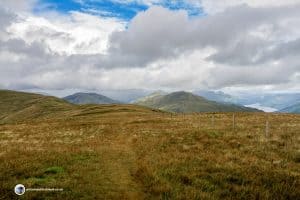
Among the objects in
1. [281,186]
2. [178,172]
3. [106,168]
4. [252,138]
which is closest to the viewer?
[281,186]

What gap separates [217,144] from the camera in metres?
24.3

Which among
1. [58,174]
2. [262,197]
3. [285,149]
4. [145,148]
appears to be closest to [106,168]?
[58,174]

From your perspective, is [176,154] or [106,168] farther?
[176,154]

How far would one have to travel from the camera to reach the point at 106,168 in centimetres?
1708

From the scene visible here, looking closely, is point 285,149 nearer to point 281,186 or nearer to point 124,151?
point 281,186

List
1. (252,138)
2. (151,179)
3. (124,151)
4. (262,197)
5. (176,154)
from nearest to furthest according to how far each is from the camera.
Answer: (262,197) < (151,179) < (176,154) < (124,151) < (252,138)

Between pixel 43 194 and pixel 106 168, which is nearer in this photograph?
pixel 43 194

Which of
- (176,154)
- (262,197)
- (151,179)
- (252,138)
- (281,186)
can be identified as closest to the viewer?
(262,197)

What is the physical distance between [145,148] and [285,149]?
32.4 feet

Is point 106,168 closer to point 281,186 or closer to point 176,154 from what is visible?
point 176,154

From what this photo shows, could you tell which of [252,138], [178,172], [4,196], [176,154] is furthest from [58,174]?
[252,138]

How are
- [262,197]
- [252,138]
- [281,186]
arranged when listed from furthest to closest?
[252,138], [281,186], [262,197]

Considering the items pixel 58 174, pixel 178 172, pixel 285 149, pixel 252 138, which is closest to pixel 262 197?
pixel 178 172

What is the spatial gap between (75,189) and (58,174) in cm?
308
